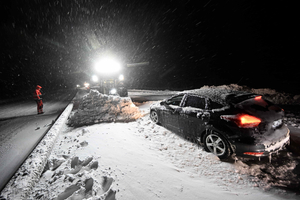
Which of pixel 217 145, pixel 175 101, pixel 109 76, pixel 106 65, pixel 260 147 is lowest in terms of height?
pixel 217 145

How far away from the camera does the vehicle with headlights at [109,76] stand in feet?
38.1

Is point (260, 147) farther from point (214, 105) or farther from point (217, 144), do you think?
point (214, 105)

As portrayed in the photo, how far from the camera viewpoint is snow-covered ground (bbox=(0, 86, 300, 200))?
2.11m

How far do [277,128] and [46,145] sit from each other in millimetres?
5441

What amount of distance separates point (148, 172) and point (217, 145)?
1746 millimetres

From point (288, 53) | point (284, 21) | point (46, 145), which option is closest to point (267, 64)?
point (288, 53)

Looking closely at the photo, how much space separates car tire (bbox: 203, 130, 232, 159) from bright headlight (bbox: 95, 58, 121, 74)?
10.4 m

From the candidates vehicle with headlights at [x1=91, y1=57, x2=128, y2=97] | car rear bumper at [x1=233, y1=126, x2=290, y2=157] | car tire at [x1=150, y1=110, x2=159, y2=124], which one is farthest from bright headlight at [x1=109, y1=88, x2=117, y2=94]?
car rear bumper at [x1=233, y1=126, x2=290, y2=157]

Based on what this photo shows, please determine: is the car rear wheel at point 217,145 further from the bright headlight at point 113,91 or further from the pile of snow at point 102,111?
the bright headlight at point 113,91

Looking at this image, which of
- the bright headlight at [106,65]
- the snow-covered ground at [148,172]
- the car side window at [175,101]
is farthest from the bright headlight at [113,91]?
the car side window at [175,101]

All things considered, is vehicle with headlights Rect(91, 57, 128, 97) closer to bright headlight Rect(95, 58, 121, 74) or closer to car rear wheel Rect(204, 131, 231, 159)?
bright headlight Rect(95, 58, 121, 74)

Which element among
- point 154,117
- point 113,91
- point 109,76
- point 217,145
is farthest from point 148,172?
point 109,76

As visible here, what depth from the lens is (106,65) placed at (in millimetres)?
11641

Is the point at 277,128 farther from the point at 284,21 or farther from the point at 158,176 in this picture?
the point at 284,21
